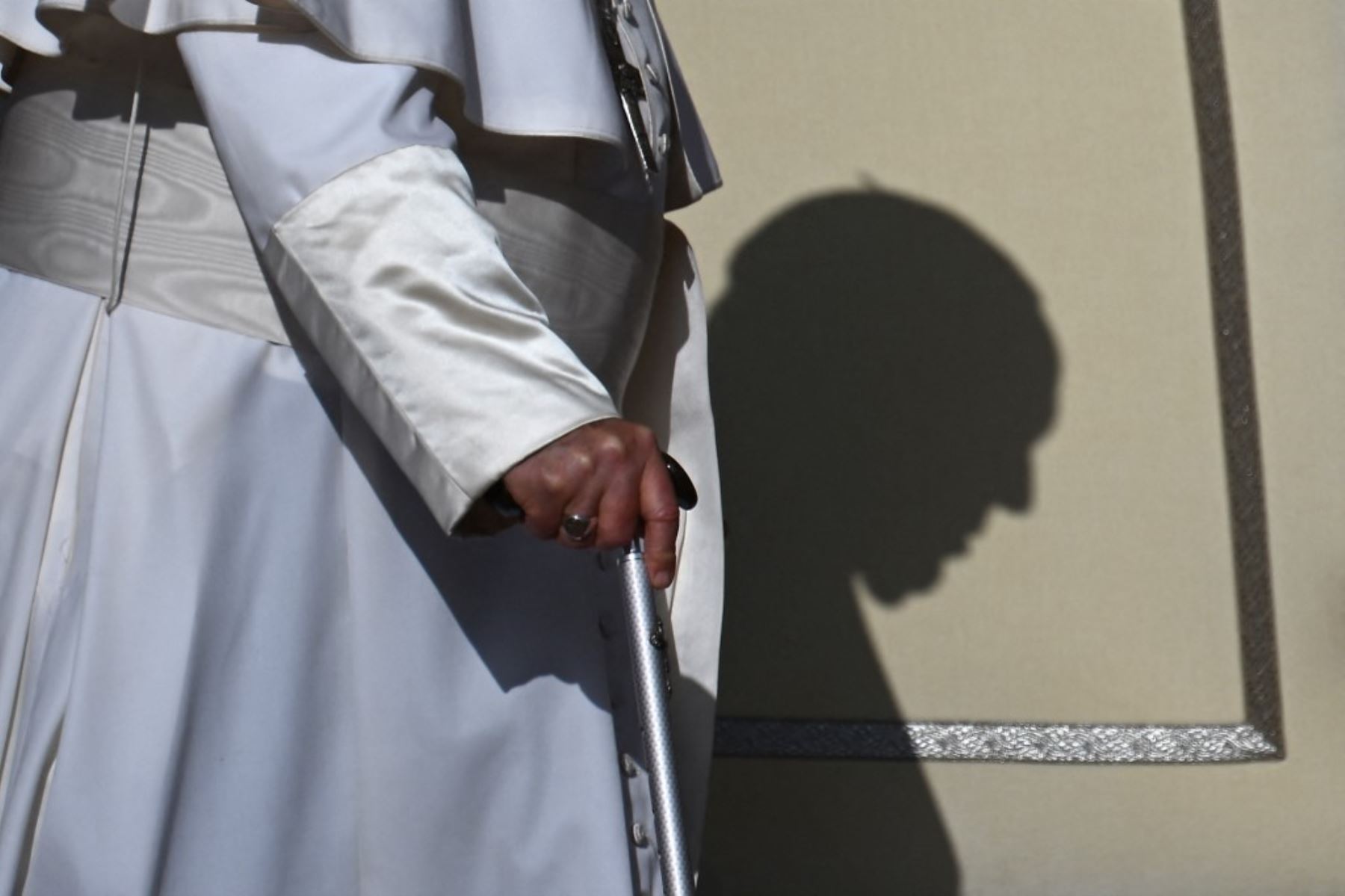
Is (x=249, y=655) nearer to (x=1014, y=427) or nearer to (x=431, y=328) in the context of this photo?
(x=431, y=328)

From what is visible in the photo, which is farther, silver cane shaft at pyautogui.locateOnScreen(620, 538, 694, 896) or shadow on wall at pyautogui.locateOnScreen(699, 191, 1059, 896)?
shadow on wall at pyautogui.locateOnScreen(699, 191, 1059, 896)

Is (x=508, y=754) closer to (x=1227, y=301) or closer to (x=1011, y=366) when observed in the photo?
(x=1011, y=366)

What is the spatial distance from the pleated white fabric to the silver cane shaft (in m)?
0.18

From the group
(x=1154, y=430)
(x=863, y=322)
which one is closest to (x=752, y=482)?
(x=863, y=322)

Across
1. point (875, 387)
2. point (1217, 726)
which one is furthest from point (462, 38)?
point (1217, 726)

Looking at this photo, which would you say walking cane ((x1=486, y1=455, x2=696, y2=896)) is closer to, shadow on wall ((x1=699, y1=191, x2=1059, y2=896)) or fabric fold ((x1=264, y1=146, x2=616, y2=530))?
fabric fold ((x1=264, y1=146, x2=616, y2=530))

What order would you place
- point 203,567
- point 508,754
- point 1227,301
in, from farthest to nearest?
point 1227,301
point 508,754
point 203,567

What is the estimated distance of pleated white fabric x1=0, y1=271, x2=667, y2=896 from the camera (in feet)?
4.66

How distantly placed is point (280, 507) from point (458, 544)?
17cm

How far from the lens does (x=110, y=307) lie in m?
1.52

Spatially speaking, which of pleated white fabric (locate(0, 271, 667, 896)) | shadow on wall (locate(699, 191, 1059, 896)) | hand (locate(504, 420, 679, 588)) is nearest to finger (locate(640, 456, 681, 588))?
hand (locate(504, 420, 679, 588))

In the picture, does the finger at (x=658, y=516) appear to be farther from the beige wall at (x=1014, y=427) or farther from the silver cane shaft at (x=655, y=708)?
the beige wall at (x=1014, y=427)

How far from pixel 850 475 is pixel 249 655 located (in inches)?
56.3

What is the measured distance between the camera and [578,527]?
1379 millimetres
